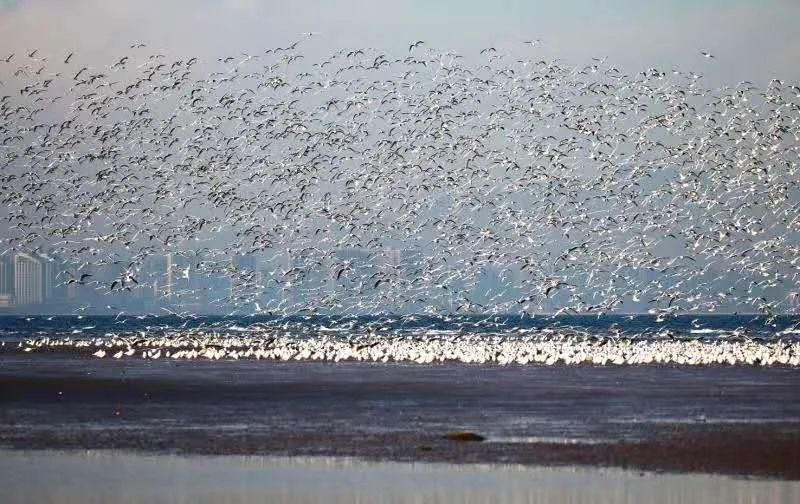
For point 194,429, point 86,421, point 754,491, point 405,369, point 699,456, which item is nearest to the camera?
point 754,491

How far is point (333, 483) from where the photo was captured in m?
20.8

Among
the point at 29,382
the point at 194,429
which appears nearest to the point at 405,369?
the point at 29,382

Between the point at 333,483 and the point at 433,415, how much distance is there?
33.4ft

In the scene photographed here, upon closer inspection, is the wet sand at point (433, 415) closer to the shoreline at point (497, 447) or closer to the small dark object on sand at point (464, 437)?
the shoreline at point (497, 447)

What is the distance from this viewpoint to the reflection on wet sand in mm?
19438

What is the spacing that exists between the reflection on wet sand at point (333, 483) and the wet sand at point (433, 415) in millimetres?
1013

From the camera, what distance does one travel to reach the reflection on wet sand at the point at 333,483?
19.4 m

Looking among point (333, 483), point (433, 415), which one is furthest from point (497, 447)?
point (433, 415)

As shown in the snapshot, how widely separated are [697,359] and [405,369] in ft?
34.8

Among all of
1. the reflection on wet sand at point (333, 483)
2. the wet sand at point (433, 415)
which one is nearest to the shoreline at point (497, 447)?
the wet sand at point (433, 415)

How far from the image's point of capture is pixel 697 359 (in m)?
52.5

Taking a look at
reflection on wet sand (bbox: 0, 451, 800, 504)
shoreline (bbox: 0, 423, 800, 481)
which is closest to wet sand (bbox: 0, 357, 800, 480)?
shoreline (bbox: 0, 423, 800, 481)

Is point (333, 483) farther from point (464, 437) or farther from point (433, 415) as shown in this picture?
point (433, 415)

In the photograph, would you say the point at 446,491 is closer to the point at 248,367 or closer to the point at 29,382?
the point at 29,382
